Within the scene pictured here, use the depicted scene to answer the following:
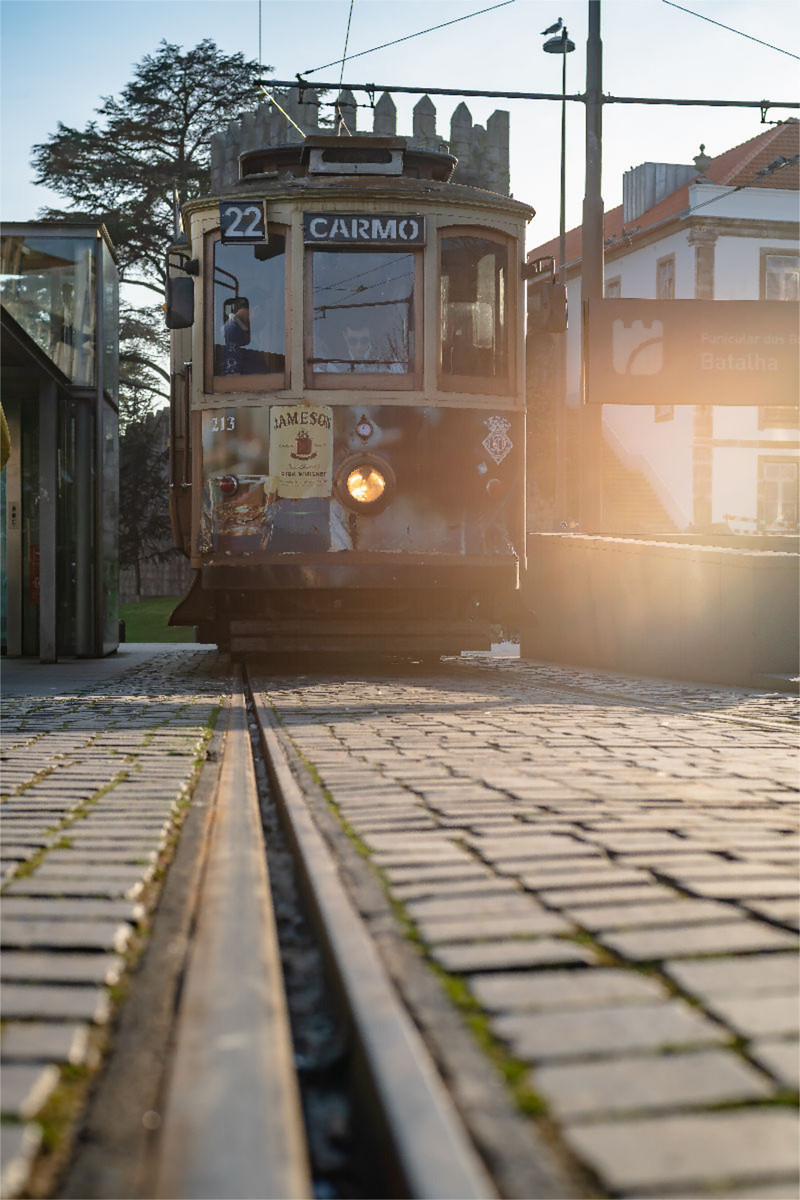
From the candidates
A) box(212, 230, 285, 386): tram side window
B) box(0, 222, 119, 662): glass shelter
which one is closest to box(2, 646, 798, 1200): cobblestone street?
box(212, 230, 285, 386): tram side window

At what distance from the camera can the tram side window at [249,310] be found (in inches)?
439

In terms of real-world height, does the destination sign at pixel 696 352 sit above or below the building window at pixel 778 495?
above

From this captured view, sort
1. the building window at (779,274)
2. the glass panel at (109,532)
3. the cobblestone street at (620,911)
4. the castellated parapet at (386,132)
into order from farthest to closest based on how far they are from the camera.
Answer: the building window at (779,274) → the castellated parapet at (386,132) → the glass panel at (109,532) → the cobblestone street at (620,911)

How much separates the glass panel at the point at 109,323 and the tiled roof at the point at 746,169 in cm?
2710

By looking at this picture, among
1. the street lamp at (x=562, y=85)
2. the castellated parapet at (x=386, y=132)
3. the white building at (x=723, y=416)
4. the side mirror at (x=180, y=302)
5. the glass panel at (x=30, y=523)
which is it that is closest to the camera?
the side mirror at (x=180, y=302)

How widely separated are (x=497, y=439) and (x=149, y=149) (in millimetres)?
26191

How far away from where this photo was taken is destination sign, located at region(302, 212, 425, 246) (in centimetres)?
1103

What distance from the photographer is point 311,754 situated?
568 cm

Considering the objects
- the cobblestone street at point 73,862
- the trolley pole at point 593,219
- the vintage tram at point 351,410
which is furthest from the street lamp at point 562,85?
the cobblestone street at point 73,862

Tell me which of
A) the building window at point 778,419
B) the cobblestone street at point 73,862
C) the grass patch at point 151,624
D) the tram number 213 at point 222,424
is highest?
the building window at point 778,419

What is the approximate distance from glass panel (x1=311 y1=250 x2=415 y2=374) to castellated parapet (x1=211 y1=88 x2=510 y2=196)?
860 inches

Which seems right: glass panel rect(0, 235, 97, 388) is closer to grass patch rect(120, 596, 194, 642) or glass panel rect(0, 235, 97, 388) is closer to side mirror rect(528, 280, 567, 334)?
grass patch rect(120, 596, 194, 642)

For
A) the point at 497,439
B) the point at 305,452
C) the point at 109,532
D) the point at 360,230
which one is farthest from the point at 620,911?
the point at 109,532

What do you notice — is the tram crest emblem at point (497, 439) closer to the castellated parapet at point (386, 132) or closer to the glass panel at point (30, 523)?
the glass panel at point (30, 523)
